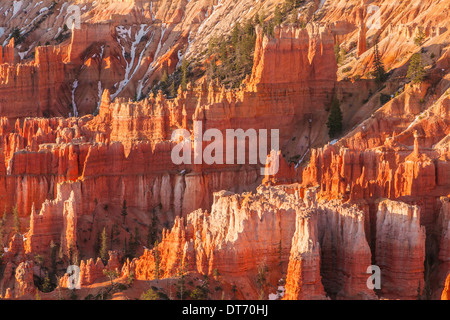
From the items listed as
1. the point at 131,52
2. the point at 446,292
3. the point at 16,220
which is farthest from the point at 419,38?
the point at 131,52

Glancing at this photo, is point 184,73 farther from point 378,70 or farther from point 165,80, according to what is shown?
point 378,70

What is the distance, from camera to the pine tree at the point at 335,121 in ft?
311

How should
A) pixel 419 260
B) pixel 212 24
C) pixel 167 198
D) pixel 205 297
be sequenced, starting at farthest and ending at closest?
pixel 212 24 → pixel 167 198 → pixel 419 260 → pixel 205 297

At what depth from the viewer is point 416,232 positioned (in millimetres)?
61844

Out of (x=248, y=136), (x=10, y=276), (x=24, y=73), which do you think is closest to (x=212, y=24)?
(x=24, y=73)

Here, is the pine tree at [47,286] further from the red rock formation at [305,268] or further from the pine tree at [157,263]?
the red rock formation at [305,268]

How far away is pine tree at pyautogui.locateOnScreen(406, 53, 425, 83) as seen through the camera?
304ft

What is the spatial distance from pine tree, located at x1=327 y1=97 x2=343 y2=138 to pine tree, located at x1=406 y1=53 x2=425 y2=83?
6.22 m

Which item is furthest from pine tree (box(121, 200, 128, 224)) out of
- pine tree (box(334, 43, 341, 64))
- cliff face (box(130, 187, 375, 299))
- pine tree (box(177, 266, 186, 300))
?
pine tree (box(334, 43, 341, 64))

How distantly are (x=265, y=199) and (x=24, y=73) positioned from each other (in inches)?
2904

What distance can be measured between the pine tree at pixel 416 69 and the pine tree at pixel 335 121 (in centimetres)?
622

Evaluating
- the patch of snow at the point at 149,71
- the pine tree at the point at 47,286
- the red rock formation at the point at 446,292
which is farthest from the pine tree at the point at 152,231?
the patch of snow at the point at 149,71
